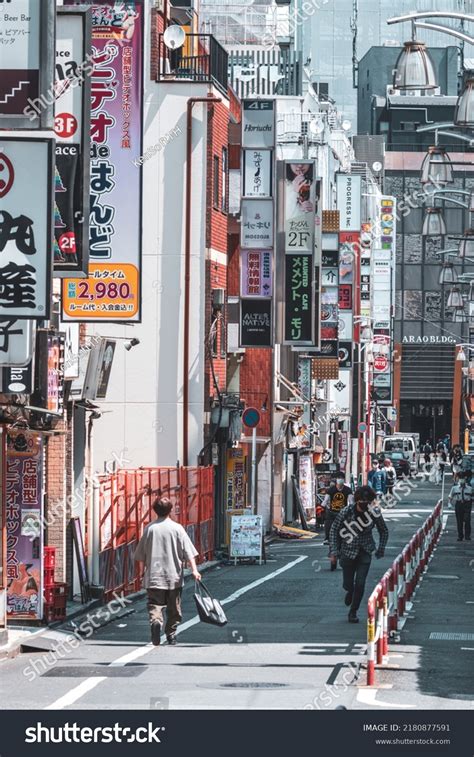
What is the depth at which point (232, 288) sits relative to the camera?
45.8 m

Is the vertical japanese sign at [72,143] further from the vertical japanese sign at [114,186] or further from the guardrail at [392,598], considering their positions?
the vertical japanese sign at [114,186]

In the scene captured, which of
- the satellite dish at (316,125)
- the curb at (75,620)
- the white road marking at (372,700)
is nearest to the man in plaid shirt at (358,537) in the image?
the curb at (75,620)

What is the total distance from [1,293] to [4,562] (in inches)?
187

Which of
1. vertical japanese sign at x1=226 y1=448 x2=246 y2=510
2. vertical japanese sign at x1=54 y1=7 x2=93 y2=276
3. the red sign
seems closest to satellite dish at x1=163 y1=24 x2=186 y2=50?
vertical japanese sign at x1=226 y1=448 x2=246 y2=510

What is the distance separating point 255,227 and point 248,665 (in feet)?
91.3

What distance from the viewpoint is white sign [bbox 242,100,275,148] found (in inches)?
1743

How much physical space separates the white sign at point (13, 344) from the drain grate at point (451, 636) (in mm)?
6307

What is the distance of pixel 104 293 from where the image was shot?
2602 centimetres

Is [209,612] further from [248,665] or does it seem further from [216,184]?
[216,184]

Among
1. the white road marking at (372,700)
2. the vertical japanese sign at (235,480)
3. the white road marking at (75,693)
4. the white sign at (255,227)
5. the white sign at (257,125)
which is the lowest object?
the white road marking at (75,693)

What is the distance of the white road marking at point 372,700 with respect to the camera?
46.6ft

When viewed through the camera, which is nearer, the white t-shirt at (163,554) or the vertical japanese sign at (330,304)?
the white t-shirt at (163,554)
